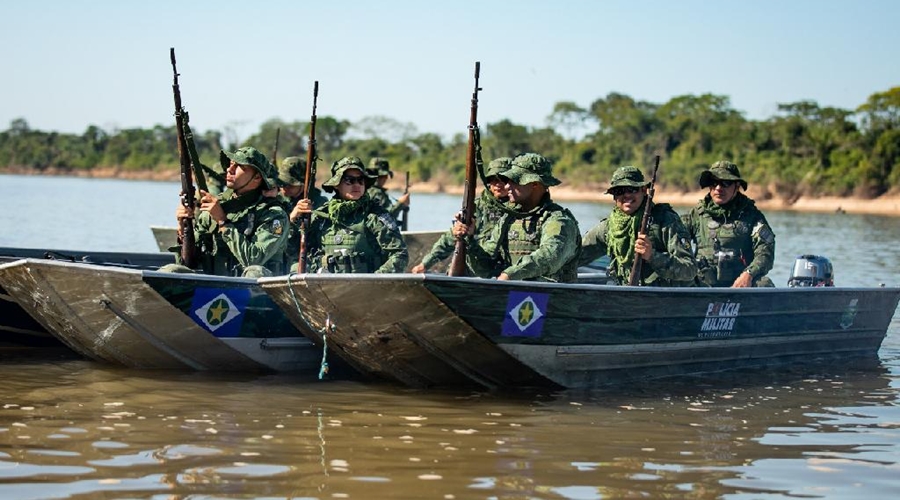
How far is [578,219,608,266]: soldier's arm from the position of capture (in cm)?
1051

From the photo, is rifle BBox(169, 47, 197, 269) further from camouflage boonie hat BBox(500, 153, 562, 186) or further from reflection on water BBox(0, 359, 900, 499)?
camouflage boonie hat BBox(500, 153, 562, 186)

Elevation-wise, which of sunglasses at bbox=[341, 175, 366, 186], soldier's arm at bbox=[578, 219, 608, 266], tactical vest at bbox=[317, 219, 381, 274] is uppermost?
sunglasses at bbox=[341, 175, 366, 186]

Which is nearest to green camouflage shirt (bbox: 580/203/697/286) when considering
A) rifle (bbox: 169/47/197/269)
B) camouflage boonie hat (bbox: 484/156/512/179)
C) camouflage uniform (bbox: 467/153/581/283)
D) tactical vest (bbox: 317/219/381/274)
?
Answer: camouflage uniform (bbox: 467/153/581/283)

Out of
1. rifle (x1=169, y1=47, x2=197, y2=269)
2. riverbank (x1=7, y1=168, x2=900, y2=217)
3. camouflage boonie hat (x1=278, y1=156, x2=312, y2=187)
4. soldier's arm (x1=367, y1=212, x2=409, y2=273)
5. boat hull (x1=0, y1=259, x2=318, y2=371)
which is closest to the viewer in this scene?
boat hull (x1=0, y1=259, x2=318, y2=371)

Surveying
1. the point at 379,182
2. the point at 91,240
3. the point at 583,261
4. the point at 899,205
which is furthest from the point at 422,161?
the point at 583,261

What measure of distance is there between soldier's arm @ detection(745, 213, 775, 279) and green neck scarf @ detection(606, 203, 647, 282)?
154 cm

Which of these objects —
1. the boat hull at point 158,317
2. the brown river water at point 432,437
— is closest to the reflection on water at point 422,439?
the brown river water at point 432,437

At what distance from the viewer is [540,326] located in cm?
897

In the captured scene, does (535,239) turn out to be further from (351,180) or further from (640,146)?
(640,146)

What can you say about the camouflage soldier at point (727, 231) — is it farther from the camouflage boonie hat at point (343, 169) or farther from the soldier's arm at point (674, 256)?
the camouflage boonie hat at point (343, 169)

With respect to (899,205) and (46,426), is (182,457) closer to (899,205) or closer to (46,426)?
(46,426)

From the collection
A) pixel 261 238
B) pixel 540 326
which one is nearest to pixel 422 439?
→ pixel 540 326

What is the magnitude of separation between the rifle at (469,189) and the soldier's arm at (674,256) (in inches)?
68.2

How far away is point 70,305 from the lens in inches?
361
